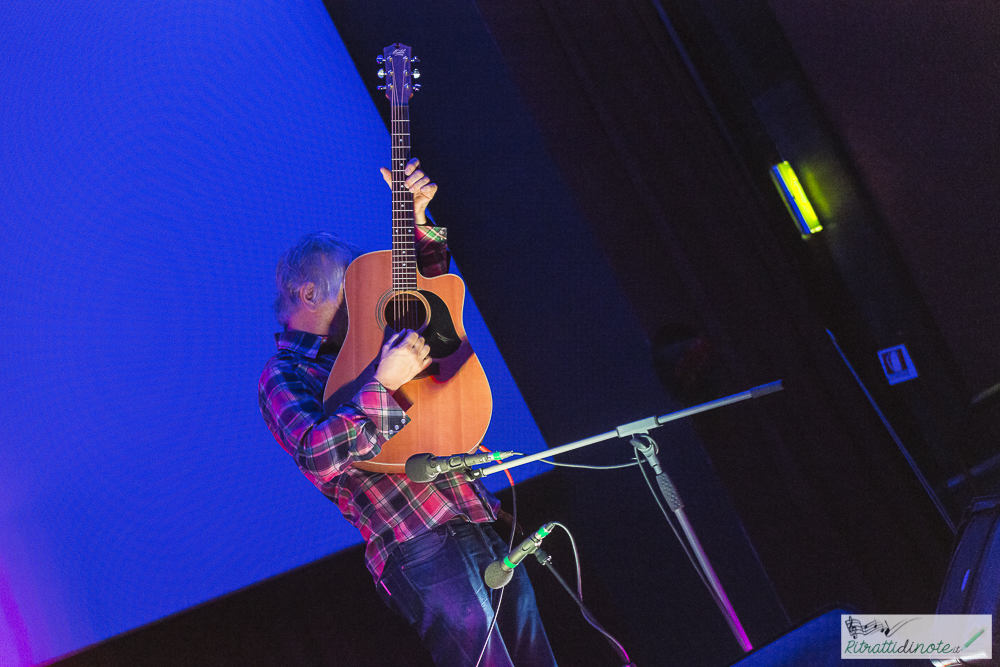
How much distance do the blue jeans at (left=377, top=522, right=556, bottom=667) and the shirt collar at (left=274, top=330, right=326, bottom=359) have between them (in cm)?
60

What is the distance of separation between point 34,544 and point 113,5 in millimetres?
1870

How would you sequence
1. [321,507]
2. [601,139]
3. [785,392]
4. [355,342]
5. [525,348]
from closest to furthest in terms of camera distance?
[355,342]
[785,392]
[601,139]
[321,507]
[525,348]

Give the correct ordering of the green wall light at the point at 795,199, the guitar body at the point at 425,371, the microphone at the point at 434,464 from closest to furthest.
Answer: the microphone at the point at 434,464 < the guitar body at the point at 425,371 < the green wall light at the point at 795,199

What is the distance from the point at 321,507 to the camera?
7.88 feet

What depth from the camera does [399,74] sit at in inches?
72.0

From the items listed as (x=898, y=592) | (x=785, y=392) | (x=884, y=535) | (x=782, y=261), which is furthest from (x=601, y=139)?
(x=898, y=592)

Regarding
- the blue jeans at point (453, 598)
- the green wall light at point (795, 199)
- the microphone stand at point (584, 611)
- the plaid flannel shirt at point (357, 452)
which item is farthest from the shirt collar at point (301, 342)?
the green wall light at point (795, 199)

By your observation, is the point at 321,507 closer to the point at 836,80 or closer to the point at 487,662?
the point at 487,662

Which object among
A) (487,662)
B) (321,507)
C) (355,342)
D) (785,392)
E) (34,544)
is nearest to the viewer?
(487,662)

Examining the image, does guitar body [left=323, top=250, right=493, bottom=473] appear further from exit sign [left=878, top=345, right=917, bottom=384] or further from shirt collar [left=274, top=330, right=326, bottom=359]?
exit sign [left=878, top=345, right=917, bottom=384]

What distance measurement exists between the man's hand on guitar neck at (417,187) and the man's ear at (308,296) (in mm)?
369

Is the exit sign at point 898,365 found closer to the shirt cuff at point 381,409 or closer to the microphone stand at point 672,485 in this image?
the microphone stand at point 672,485

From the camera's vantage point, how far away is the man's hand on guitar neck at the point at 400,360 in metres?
1.54

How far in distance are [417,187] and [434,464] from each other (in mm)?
859
